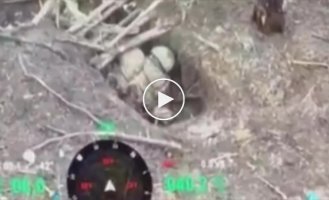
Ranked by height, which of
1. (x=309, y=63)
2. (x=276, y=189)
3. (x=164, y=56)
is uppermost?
(x=164, y=56)

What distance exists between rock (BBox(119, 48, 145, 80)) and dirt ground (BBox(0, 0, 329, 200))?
4 cm

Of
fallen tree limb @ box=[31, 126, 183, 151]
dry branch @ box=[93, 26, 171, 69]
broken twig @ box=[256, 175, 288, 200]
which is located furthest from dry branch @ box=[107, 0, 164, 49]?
broken twig @ box=[256, 175, 288, 200]

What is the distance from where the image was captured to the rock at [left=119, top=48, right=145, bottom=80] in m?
1.58

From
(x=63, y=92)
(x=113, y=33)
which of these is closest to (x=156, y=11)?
(x=113, y=33)

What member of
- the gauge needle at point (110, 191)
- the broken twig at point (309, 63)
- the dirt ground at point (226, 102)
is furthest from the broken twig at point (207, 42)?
the gauge needle at point (110, 191)

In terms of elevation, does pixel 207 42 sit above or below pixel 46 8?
below

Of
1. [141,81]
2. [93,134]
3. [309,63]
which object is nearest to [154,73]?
[141,81]

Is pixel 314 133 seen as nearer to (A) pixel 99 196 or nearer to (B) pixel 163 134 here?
(B) pixel 163 134

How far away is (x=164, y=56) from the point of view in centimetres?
157

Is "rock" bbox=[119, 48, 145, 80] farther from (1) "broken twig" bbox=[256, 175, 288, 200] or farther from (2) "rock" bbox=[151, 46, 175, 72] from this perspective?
(1) "broken twig" bbox=[256, 175, 288, 200]

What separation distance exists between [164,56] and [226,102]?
0.11 metres

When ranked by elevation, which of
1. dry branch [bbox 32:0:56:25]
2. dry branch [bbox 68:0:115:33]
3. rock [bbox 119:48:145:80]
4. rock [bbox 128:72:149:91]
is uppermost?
dry branch [bbox 32:0:56:25]
